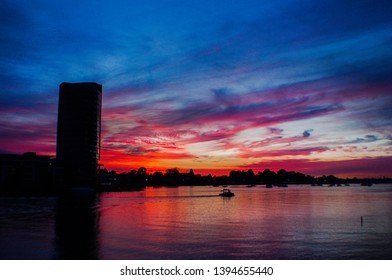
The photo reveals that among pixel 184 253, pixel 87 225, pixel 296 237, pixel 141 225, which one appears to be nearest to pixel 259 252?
pixel 184 253

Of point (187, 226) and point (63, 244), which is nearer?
point (63, 244)

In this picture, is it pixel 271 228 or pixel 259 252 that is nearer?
pixel 259 252

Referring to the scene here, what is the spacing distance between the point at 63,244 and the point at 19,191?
511 feet

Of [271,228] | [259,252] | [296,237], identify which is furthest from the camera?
[271,228]

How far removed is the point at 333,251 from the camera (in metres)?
41.3

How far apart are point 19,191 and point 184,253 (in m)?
167
